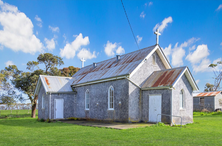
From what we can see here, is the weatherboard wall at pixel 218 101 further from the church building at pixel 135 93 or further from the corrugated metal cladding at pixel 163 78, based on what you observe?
the corrugated metal cladding at pixel 163 78

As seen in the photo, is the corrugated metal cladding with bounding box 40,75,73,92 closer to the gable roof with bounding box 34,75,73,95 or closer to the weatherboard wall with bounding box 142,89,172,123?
the gable roof with bounding box 34,75,73,95

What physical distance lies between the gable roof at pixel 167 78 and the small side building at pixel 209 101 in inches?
1109

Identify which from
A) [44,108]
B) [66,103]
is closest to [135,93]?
[66,103]

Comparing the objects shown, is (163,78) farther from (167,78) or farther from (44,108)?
(44,108)

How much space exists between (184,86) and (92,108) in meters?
9.25

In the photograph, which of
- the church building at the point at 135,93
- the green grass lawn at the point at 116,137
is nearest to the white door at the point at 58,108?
the church building at the point at 135,93

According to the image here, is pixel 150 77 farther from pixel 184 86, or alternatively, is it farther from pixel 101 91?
pixel 101 91

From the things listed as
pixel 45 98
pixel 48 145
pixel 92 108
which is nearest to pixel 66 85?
pixel 45 98

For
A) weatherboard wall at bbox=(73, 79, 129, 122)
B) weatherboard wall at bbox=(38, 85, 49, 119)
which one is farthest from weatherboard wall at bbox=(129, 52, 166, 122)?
weatherboard wall at bbox=(38, 85, 49, 119)

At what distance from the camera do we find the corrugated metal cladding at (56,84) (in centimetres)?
2377

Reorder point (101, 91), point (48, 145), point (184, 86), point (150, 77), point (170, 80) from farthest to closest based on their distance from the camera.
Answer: point (101, 91) → point (150, 77) → point (184, 86) → point (170, 80) → point (48, 145)

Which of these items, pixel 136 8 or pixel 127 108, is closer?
pixel 136 8

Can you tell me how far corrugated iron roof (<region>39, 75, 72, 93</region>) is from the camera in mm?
23703

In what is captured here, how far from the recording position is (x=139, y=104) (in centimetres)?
1872
